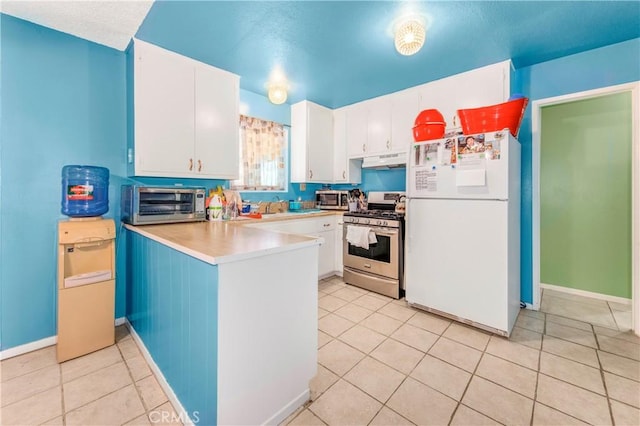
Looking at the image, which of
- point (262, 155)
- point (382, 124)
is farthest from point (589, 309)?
point (262, 155)

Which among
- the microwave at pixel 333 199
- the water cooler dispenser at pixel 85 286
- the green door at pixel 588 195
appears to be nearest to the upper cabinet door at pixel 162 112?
the water cooler dispenser at pixel 85 286

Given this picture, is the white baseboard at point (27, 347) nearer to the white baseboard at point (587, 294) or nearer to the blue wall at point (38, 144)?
the blue wall at point (38, 144)

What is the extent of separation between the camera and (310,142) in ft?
12.7

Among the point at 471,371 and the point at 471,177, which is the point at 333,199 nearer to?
the point at 471,177

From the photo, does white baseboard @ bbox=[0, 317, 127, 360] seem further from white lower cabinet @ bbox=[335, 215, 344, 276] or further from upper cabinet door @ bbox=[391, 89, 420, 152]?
upper cabinet door @ bbox=[391, 89, 420, 152]

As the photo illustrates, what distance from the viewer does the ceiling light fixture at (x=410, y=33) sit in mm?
1916

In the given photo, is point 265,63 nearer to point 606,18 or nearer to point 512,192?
point 512,192

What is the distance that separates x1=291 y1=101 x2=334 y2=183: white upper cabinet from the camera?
3830mm

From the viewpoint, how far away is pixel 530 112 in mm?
2740

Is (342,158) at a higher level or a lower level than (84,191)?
higher

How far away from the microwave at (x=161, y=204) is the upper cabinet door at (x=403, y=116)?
2.38 m

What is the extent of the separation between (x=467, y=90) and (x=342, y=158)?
70.7 inches

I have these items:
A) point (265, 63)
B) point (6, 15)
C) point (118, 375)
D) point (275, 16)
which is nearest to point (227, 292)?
point (118, 375)

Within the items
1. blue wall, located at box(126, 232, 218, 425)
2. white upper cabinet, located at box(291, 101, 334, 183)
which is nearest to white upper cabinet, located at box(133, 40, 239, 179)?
blue wall, located at box(126, 232, 218, 425)
